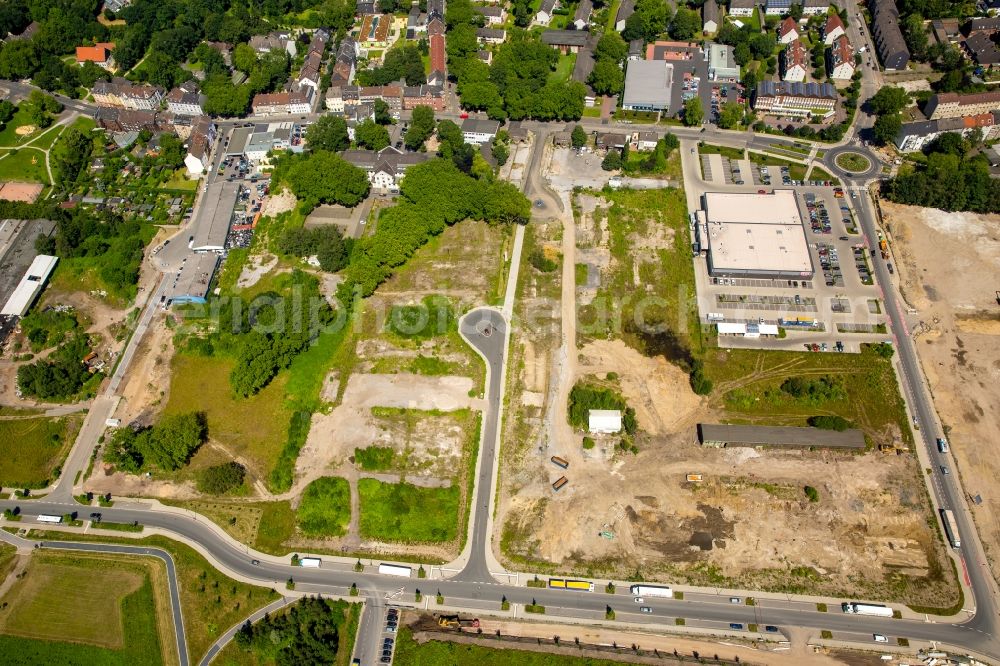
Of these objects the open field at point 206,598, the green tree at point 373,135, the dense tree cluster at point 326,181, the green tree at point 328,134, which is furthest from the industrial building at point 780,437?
the green tree at point 328,134

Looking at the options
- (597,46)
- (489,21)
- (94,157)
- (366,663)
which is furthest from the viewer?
(489,21)

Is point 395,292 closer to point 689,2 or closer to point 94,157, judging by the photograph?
point 94,157

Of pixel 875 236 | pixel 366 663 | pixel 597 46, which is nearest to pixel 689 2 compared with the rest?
pixel 597 46

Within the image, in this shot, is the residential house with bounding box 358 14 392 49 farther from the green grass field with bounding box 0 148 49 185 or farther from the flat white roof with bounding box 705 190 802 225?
the flat white roof with bounding box 705 190 802 225

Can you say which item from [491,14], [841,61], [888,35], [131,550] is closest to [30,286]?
[131,550]

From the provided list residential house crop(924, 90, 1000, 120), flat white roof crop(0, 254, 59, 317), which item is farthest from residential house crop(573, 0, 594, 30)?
flat white roof crop(0, 254, 59, 317)

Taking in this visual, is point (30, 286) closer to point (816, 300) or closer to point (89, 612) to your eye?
point (89, 612)

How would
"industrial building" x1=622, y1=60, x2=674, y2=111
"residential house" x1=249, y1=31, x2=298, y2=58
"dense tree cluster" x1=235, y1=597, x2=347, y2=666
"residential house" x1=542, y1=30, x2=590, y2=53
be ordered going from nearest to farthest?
1. "dense tree cluster" x1=235, y1=597, x2=347, y2=666
2. "industrial building" x1=622, y1=60, x2=674, y2=111
3. "residential house" x1=542, y1=30, x2=590, y2=53
4. "residential house" x1=249, y1=31, x2=298, y2=58
